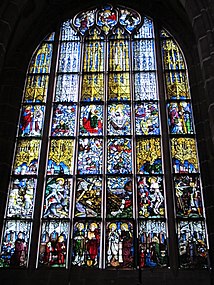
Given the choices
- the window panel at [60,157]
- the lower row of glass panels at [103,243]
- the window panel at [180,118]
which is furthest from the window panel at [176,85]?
the lower row of glass panels at [103,243]

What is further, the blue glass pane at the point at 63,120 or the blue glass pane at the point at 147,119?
the blue glass pane at the point at 63,120

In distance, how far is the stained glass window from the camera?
24.5ft

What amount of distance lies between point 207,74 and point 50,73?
3974 millimetres

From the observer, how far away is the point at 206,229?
7.48 meters

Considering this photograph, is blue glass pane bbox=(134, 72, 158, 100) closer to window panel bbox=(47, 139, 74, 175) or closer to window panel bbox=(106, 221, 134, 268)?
window panel bbox=(47, 139, 74, 175)

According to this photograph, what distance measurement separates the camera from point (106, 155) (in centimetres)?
848

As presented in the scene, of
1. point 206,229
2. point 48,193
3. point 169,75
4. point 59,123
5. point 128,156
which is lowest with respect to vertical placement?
point 206,229

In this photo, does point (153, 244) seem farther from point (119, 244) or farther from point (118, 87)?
point (118, 87)

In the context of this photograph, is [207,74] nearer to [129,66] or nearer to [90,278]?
[129,66]

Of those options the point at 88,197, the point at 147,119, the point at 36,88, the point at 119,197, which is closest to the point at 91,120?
the point at 147,119

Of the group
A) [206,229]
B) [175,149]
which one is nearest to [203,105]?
[175,149]

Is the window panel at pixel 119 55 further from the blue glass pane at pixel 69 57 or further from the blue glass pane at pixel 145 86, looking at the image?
the blue glass pane at pixel 69 57

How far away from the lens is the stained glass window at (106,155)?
7477mm

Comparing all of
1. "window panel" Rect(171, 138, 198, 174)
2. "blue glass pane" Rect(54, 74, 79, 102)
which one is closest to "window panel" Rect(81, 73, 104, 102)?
"blue glass pane" Rect(54, 74, 79, 102)
